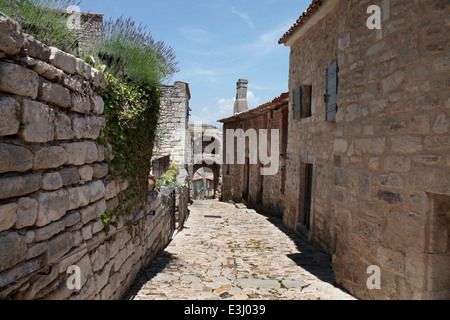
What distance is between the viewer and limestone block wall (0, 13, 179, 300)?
1.86 m

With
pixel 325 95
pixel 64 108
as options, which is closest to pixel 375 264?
pixel 64 108

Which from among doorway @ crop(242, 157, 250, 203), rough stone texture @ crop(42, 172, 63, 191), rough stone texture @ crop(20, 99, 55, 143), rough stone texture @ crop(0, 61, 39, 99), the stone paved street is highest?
rough stone texture @ crop(0, 61, 39, 99)

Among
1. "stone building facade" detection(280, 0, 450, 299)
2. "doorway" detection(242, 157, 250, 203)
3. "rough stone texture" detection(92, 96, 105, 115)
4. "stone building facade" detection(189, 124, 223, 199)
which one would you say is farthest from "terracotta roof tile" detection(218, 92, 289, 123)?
"stone building facade" detection(189, 124, 223, 199)

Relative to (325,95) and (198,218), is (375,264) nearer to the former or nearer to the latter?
(325,95)

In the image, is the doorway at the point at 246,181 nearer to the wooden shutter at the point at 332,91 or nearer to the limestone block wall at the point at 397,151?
the wooden shutter at the point at 332,91

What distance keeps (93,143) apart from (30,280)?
1332 mm

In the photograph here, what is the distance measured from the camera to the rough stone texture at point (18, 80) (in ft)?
5.97

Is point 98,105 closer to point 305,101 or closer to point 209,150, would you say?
point 305,101

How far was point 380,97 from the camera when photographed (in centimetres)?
336

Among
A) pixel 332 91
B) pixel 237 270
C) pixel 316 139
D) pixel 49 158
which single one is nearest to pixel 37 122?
pixel 49 158

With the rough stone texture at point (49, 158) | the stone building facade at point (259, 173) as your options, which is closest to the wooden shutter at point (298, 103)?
the stone building facade at point (259, 173)

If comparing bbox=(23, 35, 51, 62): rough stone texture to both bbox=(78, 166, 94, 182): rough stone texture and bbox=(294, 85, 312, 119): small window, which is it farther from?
bbox=(294, 85, 312, 119): small window

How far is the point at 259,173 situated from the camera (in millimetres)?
14055

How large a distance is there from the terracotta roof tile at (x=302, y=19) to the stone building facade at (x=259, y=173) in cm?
167
